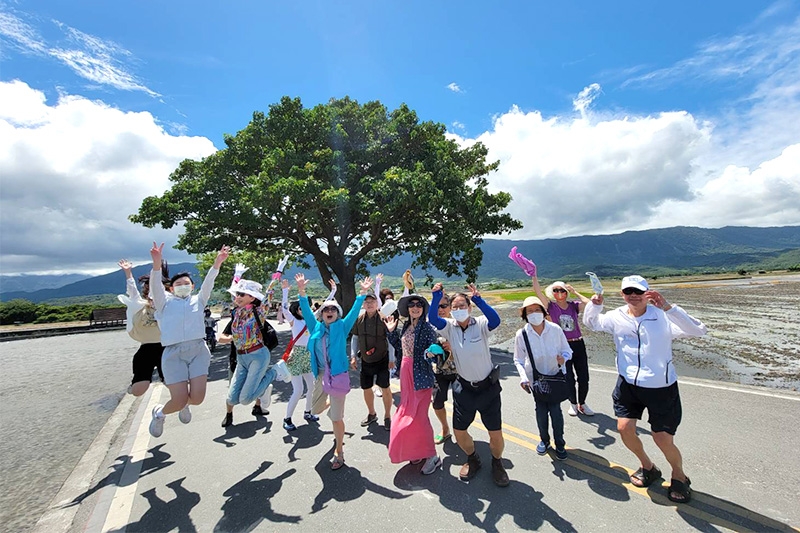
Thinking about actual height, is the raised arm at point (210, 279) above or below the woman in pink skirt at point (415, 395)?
above

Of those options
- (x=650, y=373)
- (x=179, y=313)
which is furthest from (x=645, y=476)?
(x=179, y=313)

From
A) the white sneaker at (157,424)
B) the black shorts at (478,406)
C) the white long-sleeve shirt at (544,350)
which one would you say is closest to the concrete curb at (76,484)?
the white sneaker at (157,424)

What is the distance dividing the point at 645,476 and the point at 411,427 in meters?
2.54

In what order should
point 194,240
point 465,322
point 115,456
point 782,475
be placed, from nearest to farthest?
point 782,475 → point 465,322 → point 115,456 → point 194,240

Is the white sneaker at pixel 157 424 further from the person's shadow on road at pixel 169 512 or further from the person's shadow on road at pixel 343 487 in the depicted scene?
the person's shadow on road at pixel 343 487

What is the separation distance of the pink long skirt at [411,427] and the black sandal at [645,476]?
7.12 ft

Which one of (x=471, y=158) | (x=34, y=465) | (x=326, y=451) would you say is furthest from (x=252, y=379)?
(x=471, y=158)

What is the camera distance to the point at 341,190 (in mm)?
11867

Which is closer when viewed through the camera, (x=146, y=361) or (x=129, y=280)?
(x=129, y=280)

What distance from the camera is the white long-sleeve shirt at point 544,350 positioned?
4367 mm

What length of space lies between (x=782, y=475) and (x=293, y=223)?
1412 cm

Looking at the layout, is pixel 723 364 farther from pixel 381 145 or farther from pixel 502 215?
pixel 381 145

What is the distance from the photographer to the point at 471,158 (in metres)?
16.5

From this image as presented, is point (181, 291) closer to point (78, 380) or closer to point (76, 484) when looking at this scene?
point (76, 484)
